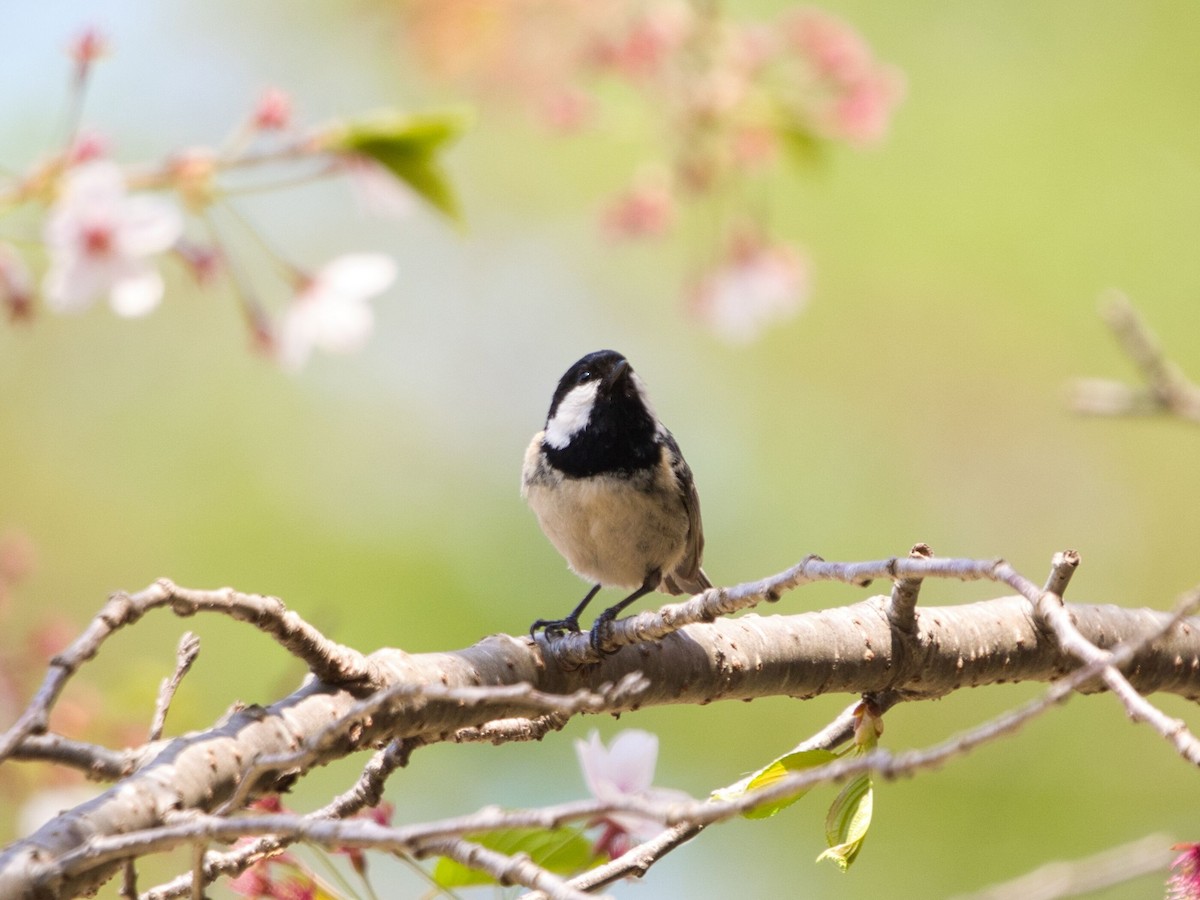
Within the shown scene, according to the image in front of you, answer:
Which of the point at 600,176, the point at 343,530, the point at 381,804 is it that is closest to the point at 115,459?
the point at 343,530

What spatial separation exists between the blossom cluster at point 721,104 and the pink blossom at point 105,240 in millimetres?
1466

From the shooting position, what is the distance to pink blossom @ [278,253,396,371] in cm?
258

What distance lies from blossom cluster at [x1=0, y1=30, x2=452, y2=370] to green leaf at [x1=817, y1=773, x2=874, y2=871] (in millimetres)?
1230

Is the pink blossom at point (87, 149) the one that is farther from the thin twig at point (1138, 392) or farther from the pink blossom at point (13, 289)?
the thin twig at point (1138, 392)

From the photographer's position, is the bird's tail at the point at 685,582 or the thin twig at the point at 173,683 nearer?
the thin twig at the point at 173,683

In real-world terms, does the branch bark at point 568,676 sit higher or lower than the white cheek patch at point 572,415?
lower

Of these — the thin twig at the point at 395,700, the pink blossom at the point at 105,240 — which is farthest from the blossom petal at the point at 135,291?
the thin twig at the point at 395,700

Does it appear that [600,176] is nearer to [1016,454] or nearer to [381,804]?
[1016,454]

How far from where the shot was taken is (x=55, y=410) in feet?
20.9

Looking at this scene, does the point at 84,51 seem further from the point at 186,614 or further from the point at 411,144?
the point at 186,614

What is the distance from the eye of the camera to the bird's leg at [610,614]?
6.16 ft

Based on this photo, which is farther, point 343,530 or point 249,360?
point 249,360

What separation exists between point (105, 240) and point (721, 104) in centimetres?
161

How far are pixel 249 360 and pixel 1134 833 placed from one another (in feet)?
15.5
